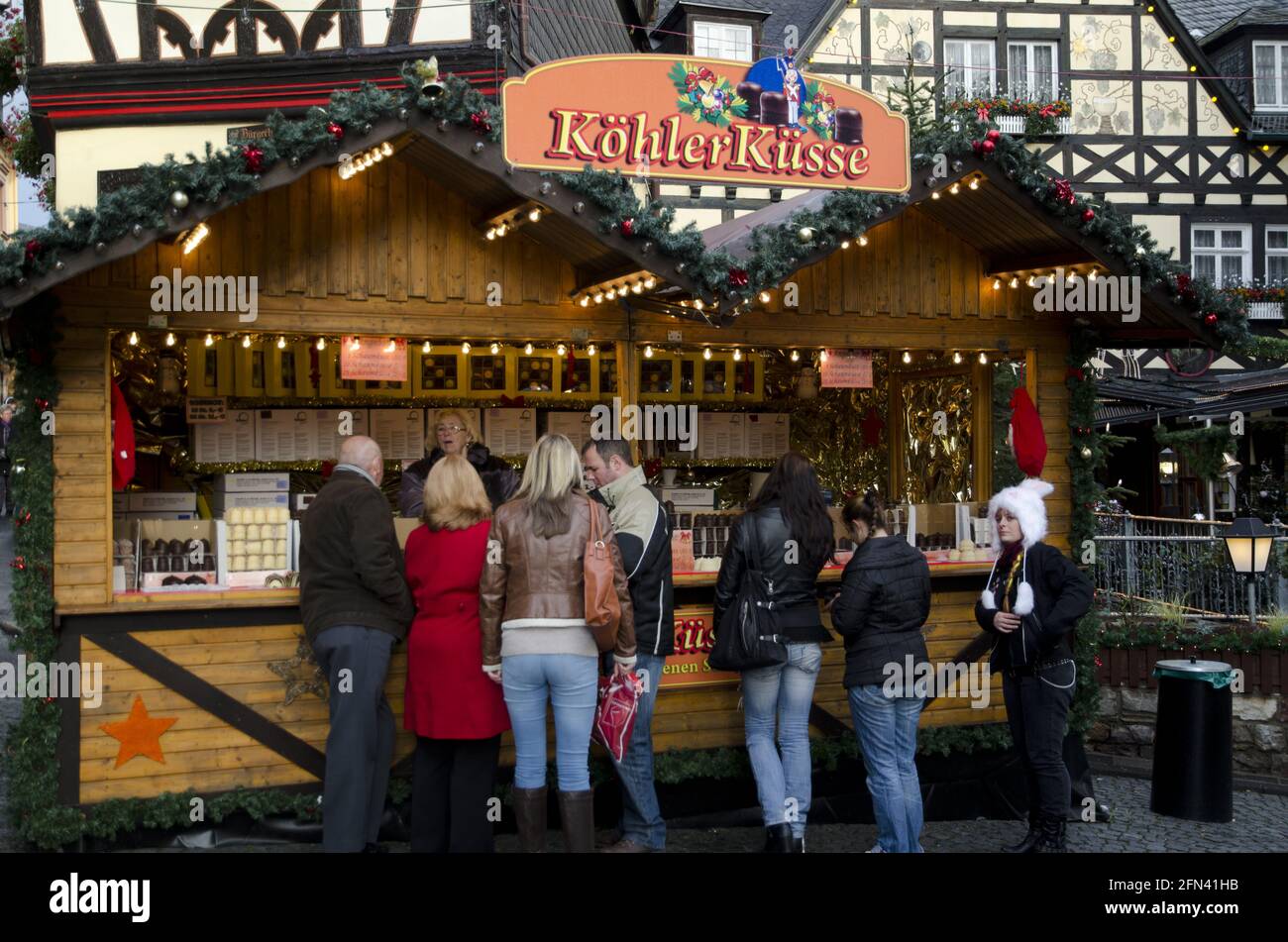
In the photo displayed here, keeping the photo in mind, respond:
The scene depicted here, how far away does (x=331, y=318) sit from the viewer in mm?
7465

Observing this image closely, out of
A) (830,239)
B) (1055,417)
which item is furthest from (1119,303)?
(830,239)

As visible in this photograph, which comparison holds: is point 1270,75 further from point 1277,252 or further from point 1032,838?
point 1032,838

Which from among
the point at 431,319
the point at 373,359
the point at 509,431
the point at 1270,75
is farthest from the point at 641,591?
the point at 1270,75

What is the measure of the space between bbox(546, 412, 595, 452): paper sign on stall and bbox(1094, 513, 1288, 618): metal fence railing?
430 cm

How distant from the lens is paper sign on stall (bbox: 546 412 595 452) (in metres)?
10.6

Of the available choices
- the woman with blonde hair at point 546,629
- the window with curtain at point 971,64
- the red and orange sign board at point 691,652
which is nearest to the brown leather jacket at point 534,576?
the woman with blonde hair at point 546,629

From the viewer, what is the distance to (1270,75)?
23844 mm

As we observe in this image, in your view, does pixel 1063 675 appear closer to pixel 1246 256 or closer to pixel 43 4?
pixel 43 4

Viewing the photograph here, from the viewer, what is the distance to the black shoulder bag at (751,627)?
6.64 metres

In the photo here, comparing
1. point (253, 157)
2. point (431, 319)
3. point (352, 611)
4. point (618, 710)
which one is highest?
point (253, 157)

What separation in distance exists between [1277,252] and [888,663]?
20418 millimetres

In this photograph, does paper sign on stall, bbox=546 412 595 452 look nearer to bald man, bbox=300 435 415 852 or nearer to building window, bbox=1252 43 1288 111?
bald man, bbox=300 435 415 852

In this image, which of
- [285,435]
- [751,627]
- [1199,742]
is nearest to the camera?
[751,627]

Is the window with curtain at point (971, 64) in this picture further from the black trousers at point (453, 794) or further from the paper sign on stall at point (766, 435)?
the black trousers at point (453, 794)
